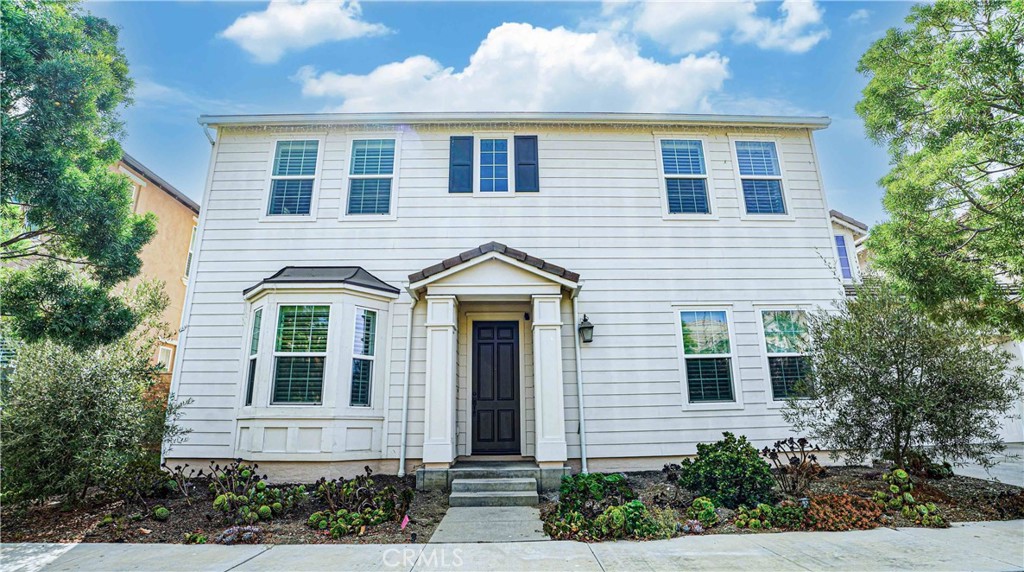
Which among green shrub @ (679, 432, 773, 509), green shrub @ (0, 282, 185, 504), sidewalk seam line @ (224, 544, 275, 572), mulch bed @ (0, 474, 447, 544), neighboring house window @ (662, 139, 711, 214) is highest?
neighboring house window @ (662, 139, 711, 214)

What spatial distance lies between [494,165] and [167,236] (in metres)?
11.0

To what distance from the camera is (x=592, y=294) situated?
26.4 feet

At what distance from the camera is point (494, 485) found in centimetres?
629

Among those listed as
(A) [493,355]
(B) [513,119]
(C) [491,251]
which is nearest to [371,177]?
(B) [513,119]

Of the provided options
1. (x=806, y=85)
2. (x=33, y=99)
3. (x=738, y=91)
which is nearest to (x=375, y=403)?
(x=33, y=99)

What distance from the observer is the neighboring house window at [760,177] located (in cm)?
874

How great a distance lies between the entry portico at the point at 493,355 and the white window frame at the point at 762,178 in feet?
12.8

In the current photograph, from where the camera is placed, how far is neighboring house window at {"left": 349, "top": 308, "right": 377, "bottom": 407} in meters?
7.27

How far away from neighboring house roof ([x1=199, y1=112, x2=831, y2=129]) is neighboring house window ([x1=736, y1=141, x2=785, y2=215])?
0.46 m

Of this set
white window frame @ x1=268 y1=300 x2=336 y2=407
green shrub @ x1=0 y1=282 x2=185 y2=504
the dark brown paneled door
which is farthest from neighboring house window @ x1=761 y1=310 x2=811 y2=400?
green shrub @ x1=0 y1=282 x2=185 y2=504

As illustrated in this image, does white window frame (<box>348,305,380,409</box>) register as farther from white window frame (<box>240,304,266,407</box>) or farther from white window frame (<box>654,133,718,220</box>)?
white window frame (<box>654,133,718,220</box>)

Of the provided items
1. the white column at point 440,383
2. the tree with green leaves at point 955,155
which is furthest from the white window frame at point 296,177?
the tree with green leaves at point 955,155

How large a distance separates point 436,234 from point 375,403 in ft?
10.1

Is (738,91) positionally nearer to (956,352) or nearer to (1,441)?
(956,352)
